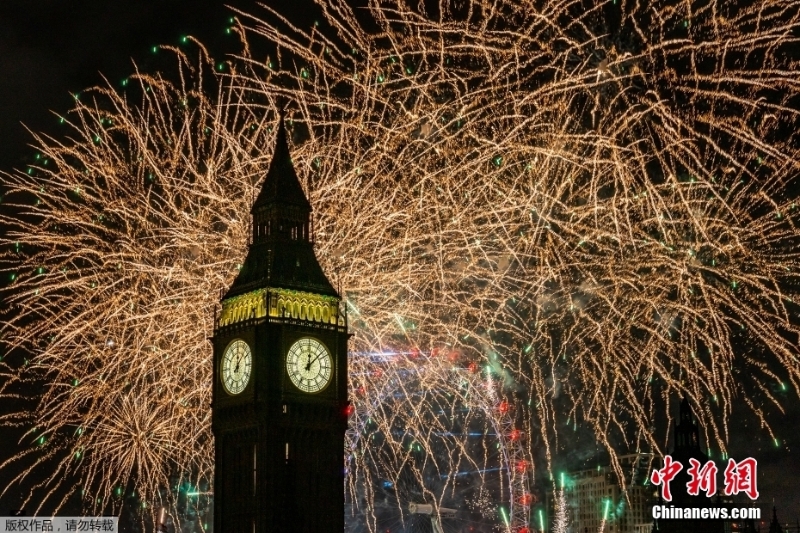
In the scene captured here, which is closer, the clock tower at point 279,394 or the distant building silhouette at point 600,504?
the clock tower at point 279,394

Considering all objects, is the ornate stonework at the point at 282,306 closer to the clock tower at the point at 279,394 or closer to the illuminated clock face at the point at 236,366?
the clock tower at the point at 279,394

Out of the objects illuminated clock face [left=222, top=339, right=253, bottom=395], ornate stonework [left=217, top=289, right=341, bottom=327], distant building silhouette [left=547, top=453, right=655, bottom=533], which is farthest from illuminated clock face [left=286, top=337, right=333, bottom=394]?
distant building silhouette [left=547, top=453, right=655, bottom=533]

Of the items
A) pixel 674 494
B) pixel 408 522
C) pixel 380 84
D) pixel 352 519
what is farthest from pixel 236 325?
pixel 352 519

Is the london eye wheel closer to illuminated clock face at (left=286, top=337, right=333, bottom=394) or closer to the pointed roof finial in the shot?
illuminated clock face at (left=286, top=337, right=333, bottom=394)

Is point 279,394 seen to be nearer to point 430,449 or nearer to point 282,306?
point 282,306

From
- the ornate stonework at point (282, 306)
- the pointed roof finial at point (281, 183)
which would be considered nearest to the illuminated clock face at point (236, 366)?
the ornate stonework at point (282, 306)

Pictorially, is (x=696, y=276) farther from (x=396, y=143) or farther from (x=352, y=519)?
(x=352, y=519)

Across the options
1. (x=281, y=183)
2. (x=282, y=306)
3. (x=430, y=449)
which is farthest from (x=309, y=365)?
(x=430, y=449)
